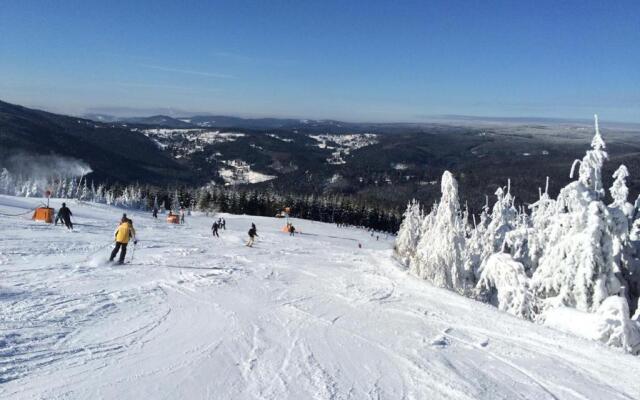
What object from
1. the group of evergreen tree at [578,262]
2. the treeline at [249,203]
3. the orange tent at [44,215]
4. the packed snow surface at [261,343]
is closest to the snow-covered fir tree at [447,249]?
the group of evergreen tree at [578,262]

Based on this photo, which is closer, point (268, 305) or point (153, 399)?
point (153, 399)

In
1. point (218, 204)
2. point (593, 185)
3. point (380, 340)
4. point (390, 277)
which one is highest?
point (593, 185)

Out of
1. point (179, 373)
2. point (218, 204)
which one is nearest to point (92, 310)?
point (179, 373)

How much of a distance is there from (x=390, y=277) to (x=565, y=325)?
5.24 metres

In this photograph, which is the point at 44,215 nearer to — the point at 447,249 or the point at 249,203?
the point at 447,249

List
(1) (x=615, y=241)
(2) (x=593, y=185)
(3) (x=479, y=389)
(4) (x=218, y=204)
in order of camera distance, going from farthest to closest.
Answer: (4) (x=218, y=204), (2) (x=593, y=185), (1) (x=615, y=241), (3) (x=479, y=389)

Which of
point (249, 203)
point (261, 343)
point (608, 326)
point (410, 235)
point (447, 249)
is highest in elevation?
point (261, 343)

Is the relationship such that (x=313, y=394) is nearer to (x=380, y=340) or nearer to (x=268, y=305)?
(x=380, y=340)

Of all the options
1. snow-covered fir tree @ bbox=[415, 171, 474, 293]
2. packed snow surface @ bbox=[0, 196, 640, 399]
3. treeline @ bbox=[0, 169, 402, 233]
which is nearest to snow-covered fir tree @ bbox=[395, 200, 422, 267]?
snow-covered fir tree @ bbox=[415, 171, 474, 293]

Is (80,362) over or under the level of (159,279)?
over

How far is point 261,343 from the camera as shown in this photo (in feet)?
22.9

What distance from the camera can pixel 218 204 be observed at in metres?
85.4

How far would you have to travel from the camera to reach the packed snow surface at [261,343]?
17.6ft

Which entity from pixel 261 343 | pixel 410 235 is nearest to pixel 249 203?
pixel 410 235
